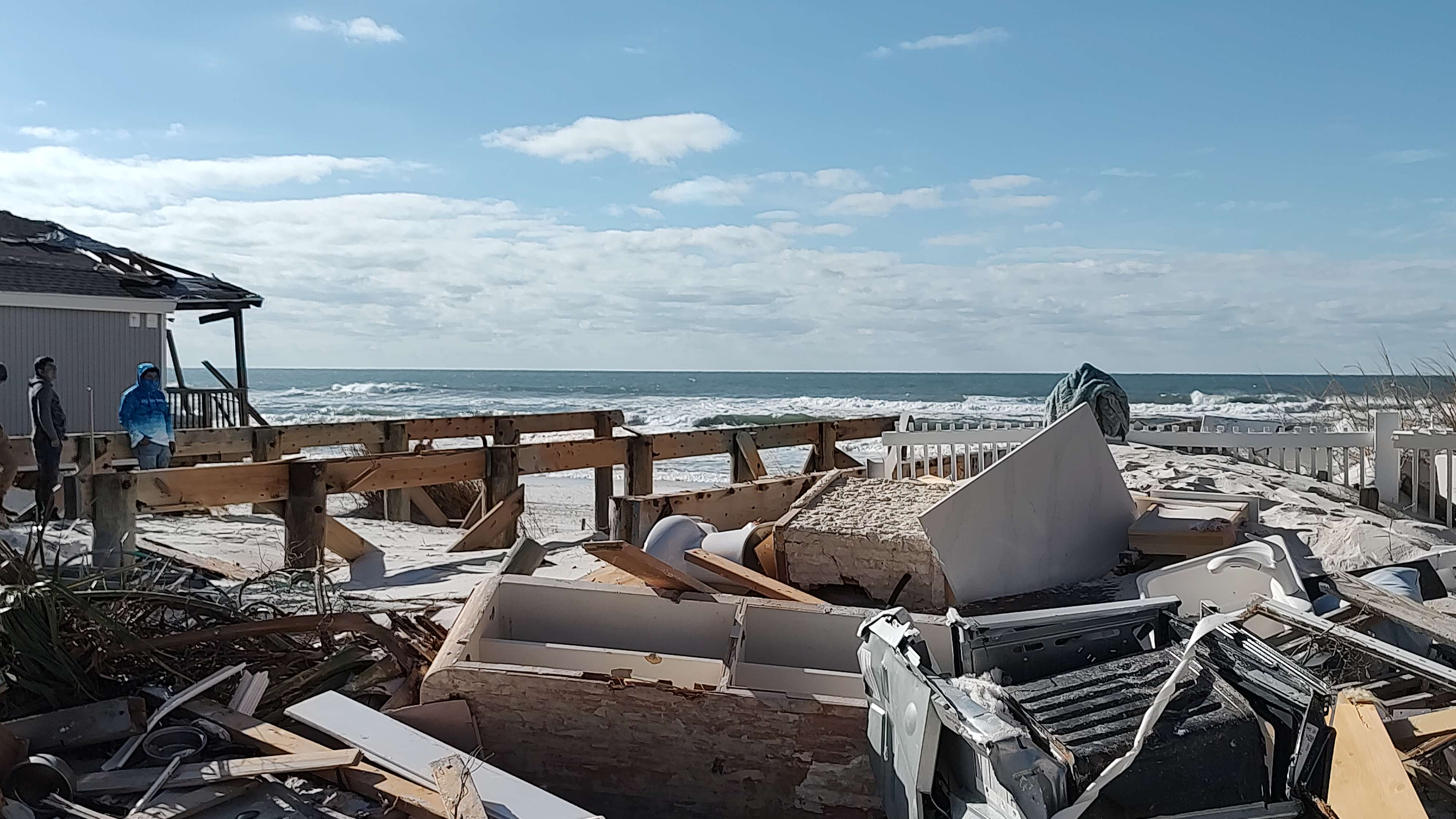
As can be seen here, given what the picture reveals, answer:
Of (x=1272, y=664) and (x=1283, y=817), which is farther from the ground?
(x=1272, y=664)

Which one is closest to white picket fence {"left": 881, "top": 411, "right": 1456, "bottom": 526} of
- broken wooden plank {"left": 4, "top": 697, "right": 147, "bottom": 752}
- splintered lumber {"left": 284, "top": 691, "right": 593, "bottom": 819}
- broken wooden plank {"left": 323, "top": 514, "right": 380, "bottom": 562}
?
broken wooden plank {"left": 323, "top": 514, "right": 380, "bottom": 562}

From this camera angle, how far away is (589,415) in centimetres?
1218

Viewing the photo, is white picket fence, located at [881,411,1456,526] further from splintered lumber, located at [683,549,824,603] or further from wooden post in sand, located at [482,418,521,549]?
splintered lumber, located at [683,549,824,603]

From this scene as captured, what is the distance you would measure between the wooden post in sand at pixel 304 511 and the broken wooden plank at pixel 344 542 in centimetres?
38

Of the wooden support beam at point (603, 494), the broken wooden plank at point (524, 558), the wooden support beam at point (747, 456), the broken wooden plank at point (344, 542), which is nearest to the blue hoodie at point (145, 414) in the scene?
the broken wooden plank at point (344, 542)

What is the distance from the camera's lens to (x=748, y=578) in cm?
470

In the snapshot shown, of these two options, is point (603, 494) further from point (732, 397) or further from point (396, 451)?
point (732, 397)

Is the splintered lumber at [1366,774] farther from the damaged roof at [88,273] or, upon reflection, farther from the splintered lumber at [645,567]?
the damaged roof at [88,273]

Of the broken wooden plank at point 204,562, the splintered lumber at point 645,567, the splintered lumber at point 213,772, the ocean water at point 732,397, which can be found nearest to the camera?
the splintered lumber at point 213,772

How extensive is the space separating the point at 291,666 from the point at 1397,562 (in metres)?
5.99

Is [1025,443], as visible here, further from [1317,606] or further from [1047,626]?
[1047,626]

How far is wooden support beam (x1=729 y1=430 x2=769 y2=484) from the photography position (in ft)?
33.3

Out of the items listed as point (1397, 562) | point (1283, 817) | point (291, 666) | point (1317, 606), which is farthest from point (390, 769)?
point (1397, 562)

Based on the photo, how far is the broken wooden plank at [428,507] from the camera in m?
11.0
